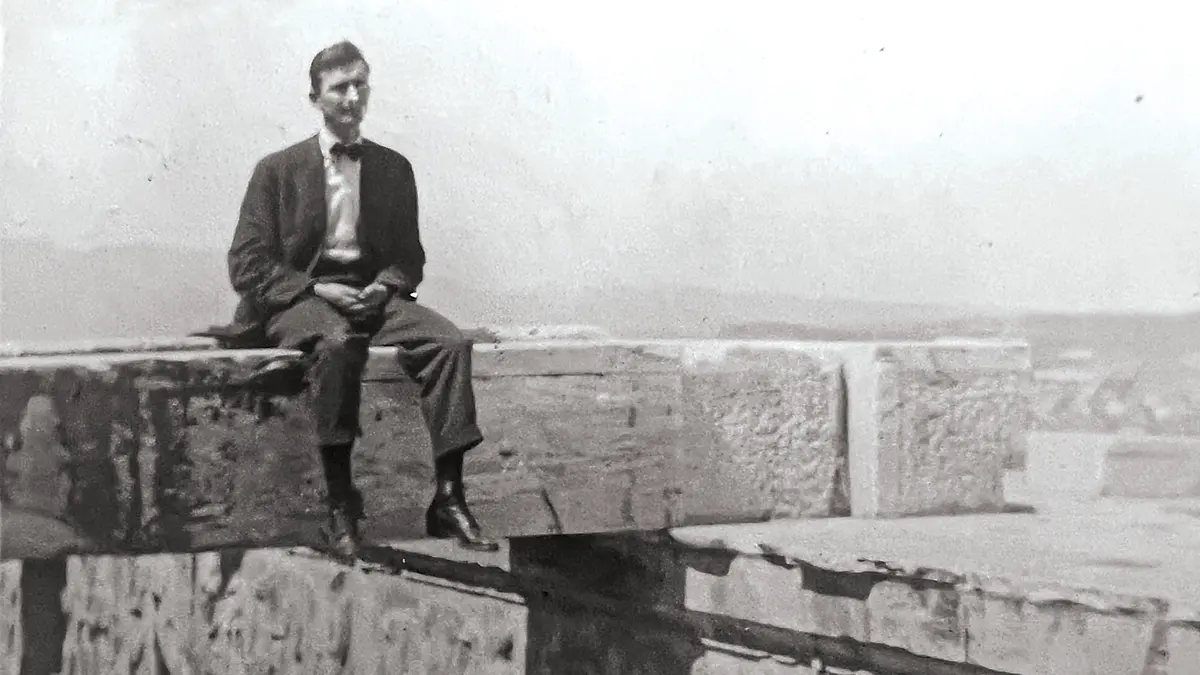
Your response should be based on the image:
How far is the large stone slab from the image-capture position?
15.1ft

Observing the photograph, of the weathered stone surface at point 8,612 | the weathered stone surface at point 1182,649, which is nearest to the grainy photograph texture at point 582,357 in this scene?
the weathered stone surface at point 1182,649

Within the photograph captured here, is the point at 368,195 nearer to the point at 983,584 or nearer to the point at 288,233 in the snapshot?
the point at 288,233

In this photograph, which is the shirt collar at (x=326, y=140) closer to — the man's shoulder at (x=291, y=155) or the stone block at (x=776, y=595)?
the man's shoulder at (x=291, y=155)

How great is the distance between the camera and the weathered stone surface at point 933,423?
19.4 feet

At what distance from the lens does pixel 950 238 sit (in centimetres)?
724

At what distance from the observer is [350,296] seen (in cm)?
488

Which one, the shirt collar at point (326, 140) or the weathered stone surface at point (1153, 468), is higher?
the shirt collar at point (326, 140)

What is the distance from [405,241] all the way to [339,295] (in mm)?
361

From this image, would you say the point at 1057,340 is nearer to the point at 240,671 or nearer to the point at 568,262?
the point at 568,262

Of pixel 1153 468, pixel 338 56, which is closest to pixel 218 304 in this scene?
pixel 338 56

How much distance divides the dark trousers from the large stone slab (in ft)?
0.31

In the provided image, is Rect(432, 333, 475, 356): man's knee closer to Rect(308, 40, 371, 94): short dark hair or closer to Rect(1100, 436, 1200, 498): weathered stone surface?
Rect(308, 40, 371, 94): short dark hair

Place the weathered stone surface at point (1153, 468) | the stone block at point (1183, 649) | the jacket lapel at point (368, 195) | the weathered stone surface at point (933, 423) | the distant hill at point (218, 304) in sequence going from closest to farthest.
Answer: the stone block at point (1183, 649) → the jacket lapel at point (368, 195) → the distant hill at point (218, 304) → the weathered stone surface at point (933, 423) → the weathered stone surface at point (1153, 468)

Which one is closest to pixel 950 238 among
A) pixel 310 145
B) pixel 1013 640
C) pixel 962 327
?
pixel 962 327
